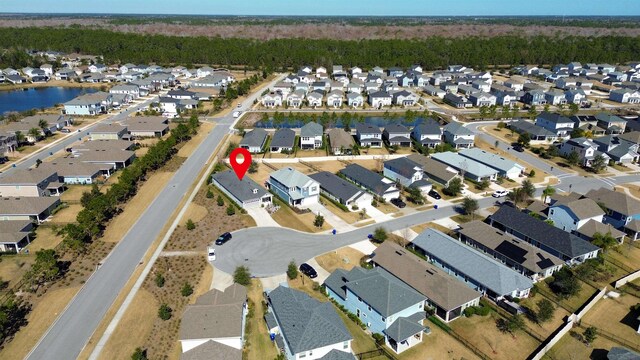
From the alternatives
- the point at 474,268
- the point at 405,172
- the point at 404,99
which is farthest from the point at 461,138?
the point at 474,268

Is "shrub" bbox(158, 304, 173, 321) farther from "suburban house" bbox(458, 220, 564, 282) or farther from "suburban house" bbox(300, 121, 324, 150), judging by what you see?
"suburban house" bbox(300, 121, 324, 150)

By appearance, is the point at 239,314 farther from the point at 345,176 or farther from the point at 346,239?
the point at 345,176

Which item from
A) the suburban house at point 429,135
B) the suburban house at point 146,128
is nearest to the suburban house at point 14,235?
the suburban house at point 146,128

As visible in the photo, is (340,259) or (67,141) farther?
(67,141)

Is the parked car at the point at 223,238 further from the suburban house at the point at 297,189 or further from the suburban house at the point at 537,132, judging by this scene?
the suburban house at the point at 537,132

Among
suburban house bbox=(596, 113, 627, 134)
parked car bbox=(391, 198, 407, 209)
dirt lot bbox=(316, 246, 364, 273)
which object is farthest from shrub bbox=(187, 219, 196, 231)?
suburban house bbox=(596, 113, 627, 134)

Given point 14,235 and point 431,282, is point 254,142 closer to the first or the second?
point 14,235
